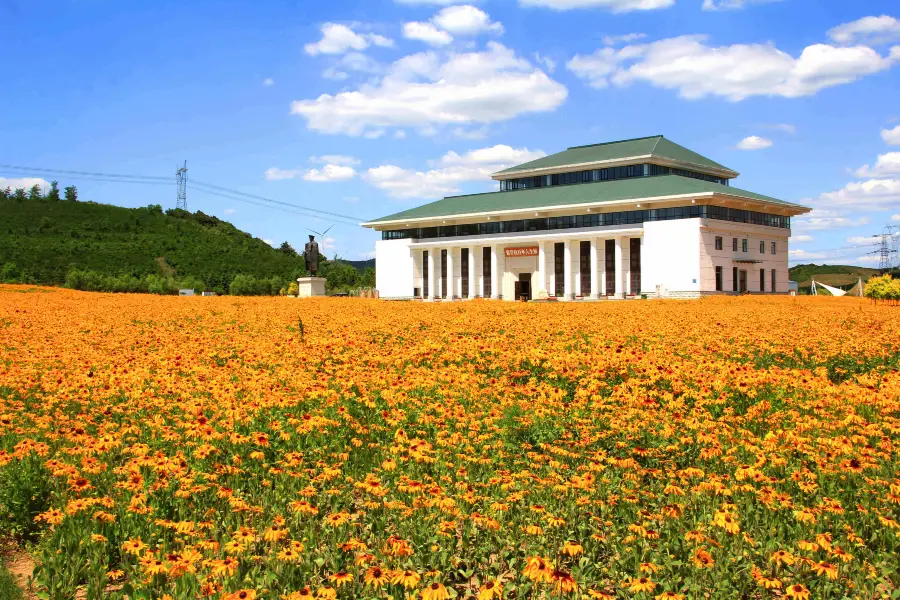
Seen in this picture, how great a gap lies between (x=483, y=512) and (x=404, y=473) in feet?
4.32

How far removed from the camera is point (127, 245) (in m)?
103

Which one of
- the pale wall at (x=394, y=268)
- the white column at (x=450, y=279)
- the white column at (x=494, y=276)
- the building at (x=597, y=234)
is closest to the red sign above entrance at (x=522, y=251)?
the building at (x=597, y=234)

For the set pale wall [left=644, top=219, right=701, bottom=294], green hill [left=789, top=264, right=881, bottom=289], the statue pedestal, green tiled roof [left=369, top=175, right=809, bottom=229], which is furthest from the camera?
green hill [left=789, top=264, right=881, bottom=289]

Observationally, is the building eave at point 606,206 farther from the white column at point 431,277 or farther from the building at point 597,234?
the white column at point 431,277

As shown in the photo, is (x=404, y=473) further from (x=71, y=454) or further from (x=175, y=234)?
(x=175, y=234)

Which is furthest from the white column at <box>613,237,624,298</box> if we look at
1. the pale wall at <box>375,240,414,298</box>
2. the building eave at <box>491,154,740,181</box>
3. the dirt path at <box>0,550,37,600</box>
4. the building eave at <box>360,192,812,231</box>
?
the dirt path at <box>0,550,37,600</box>

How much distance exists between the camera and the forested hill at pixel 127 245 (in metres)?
89.9

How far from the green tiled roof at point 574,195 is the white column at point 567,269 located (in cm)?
444

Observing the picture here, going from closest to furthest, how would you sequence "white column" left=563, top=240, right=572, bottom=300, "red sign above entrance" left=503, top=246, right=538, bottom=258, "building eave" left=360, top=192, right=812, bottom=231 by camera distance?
"building eave" left=360, top=192, right=812, bottom=231 < "white column" left=563, top=240, right=572, bottom=300 < "red sign above entrance" left=503, top=246, right=538, bottom=258

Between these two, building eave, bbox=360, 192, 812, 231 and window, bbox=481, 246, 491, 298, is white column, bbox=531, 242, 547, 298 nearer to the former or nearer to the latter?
building eave, bbox=360, 192, 812, 231

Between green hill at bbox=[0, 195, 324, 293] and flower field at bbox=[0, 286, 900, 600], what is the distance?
241 ft

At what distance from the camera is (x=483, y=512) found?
710 centimetres

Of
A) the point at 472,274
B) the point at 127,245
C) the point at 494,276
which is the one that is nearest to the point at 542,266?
the point at 494,276

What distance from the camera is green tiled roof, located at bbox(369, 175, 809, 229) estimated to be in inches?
2648
